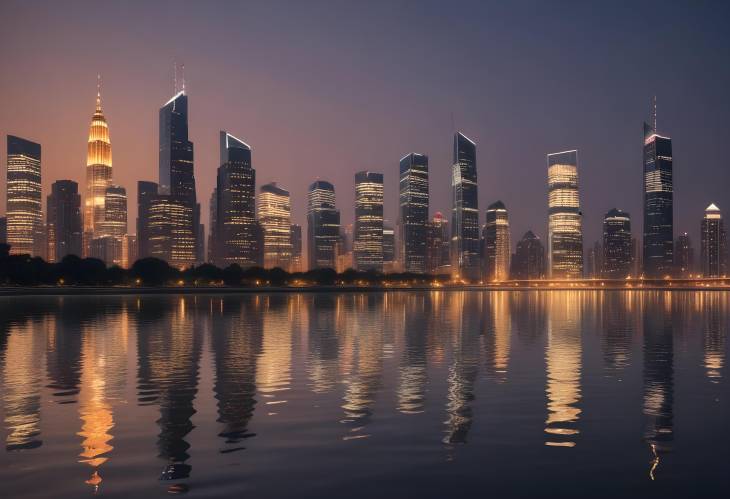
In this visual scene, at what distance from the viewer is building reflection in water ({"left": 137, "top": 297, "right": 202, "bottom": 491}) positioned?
16.4 meters

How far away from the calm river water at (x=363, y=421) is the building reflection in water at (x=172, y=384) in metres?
0.10

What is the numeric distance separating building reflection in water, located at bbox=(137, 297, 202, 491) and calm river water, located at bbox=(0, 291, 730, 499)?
0.10 m

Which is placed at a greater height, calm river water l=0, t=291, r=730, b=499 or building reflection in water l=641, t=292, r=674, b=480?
calm river water l=0, t=291, r=730, b=499

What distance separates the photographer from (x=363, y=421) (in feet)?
66.2

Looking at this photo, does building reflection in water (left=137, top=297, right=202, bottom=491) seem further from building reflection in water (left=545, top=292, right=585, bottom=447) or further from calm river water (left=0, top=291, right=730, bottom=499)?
building reflection in water (left=545, top=292, right=585, bottom=447)

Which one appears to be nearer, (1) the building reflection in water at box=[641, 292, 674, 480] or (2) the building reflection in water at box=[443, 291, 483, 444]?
(1) the building reflection in water at box=[641, 292, 674, 480]

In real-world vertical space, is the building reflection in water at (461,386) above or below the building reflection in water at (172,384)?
below

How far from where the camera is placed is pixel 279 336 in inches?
1943

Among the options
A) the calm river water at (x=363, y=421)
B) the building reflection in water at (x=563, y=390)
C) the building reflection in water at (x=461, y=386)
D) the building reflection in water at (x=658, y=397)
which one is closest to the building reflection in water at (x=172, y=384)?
the calm river water at (x=363, y=421)

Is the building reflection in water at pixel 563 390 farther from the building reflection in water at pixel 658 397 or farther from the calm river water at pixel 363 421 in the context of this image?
the building reflection in water at pixel 658 397

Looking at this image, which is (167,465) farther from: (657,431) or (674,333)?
(674,333)

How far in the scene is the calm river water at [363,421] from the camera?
14156 mm

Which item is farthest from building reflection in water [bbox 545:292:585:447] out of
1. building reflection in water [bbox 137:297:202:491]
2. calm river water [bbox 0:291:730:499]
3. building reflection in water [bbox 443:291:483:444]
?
building reflection in water [bbox 137:297:202:491]

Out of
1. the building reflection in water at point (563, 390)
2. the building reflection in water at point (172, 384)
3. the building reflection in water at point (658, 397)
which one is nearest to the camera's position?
the building reflection in water at point (172, 384)
